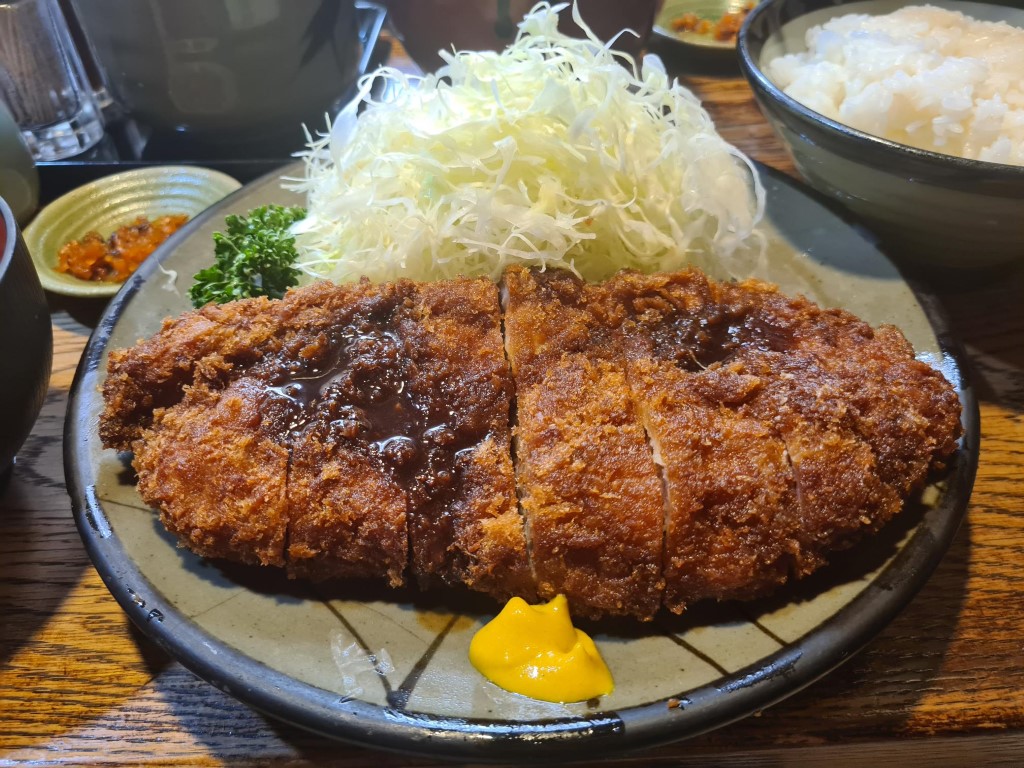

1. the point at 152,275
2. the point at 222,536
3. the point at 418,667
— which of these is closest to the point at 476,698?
the point at 418,667

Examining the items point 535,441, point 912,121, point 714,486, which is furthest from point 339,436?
point 912,121

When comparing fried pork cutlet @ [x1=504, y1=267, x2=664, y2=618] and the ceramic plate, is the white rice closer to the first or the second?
the ceramic plate

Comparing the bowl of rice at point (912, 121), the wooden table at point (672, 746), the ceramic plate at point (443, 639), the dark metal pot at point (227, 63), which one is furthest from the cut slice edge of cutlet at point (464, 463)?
the dark metal pot at point (227, 63)

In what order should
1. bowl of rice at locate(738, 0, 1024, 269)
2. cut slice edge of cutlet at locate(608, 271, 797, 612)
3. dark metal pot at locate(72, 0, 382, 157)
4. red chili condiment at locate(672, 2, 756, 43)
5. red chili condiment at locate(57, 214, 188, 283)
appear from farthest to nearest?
red chili condiment at locate(672, 2, 756, 43) → dark metal pot at locate(72, 0, 382, 157) → red chili condiment at locate(57, 214, 188, 283) → bowl of rice at locate(738, 0, 1024, 269) → cut slice edge of cutlet at locate(608, 271, 797, 612)

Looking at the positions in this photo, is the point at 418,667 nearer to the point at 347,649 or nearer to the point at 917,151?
the point at 347,649

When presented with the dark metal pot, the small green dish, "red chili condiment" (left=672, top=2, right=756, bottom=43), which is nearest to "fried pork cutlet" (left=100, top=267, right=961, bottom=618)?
the small green dish
